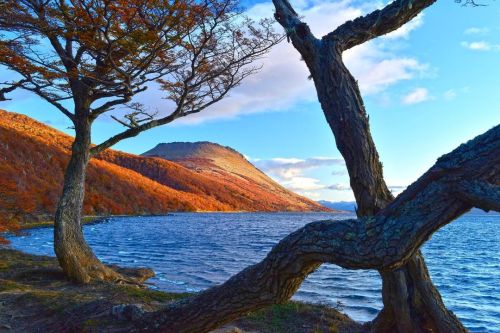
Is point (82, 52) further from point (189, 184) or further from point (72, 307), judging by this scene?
point (189, 184)

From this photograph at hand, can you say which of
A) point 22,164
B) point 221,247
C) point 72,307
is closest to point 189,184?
point 22,164

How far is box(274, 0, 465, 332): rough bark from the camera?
6039 millimetres

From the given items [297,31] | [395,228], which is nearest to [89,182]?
[297,31]

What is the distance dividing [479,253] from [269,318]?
30.6 meters

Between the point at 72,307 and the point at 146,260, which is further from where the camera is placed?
the point at 146,260

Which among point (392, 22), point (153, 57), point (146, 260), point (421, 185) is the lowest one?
point (146, 260)

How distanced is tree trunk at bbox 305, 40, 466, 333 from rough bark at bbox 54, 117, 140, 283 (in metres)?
8.95

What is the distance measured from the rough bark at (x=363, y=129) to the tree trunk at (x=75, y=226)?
889 centimetres

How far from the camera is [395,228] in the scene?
3957mm

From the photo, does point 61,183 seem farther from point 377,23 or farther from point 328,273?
point 377,23

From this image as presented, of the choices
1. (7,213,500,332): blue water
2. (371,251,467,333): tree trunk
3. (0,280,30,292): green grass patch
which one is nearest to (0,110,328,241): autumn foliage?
(0,280,30,292): green grass patch

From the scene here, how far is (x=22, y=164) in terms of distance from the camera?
63.0m

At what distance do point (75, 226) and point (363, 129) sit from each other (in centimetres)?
980

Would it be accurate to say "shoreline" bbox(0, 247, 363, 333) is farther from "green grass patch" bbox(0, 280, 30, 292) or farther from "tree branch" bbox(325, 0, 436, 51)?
Answer: "tree branch" bbox(325, 0, 436, 51)
